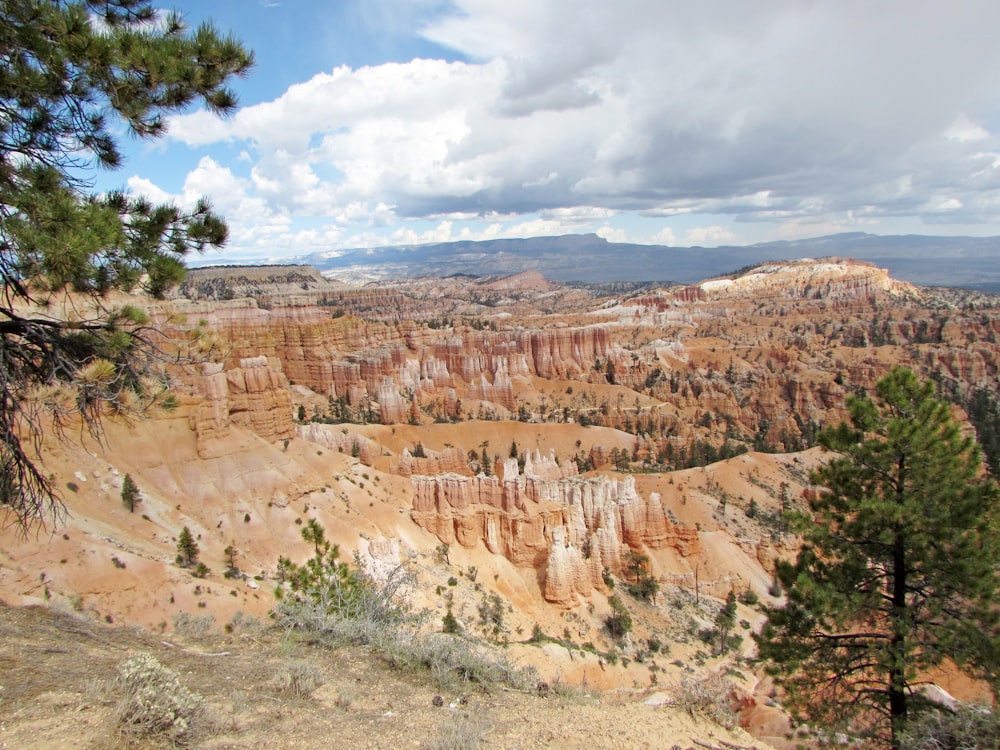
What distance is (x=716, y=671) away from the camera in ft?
76.8

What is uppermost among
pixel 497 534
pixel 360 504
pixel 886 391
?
pixel 886 391

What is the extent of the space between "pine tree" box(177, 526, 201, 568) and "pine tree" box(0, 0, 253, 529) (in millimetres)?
12472

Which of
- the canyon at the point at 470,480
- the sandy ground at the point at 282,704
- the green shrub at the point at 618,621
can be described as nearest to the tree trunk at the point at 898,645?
the sandy ground at the point at 282,704

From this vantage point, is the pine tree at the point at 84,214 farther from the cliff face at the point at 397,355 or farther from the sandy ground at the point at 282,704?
the cliff face at the point at 397,355

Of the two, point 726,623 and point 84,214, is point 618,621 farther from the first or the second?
point 84,214

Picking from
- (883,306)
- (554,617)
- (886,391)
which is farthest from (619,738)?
(883,306)

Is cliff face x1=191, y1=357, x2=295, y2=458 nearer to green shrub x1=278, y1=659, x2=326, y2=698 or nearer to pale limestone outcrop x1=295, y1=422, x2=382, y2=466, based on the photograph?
pale limestone outcrop x1=295, y1=422, x2=382, y2=466

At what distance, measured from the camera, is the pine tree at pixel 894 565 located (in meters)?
9.42

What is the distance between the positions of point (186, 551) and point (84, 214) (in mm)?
16272

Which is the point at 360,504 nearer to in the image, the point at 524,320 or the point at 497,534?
the point at 497,534

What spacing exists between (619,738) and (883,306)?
139335mm

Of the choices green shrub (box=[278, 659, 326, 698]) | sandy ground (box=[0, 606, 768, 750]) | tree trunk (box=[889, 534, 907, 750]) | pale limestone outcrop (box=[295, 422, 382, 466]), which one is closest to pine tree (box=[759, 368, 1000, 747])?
tree trunk (box=[889, 534, 907, 750])

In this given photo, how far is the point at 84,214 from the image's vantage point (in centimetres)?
580

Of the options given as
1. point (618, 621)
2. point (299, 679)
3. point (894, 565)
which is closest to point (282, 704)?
point (299, 679)
